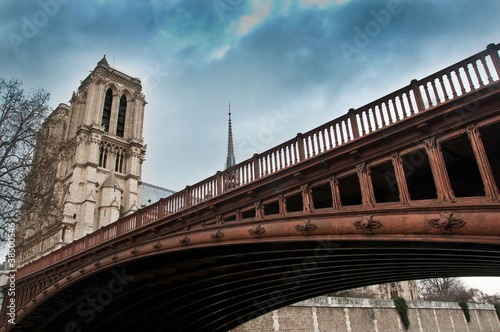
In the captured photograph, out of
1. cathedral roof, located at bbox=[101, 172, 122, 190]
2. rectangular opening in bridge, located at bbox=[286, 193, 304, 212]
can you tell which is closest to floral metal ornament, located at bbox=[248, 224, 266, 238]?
rectangular opening in bridge, located at bbox=[286, 193, 304, 212]

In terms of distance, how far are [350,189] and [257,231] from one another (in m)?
3.09

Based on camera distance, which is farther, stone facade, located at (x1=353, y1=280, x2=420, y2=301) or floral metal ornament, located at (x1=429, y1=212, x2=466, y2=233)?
stone facade, located at (x1=353, y1=280, x2=420, y2=301)

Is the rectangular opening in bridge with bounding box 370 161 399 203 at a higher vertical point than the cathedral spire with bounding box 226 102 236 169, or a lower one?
lower

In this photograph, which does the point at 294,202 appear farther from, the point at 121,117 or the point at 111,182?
the point at 121,117

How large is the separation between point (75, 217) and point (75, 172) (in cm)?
607

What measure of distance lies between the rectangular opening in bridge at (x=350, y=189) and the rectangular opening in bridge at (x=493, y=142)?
3170 mm

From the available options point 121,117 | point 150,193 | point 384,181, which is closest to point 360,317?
point 384,181

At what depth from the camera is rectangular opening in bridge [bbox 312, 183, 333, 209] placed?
11.9 meters

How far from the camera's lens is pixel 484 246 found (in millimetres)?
8375

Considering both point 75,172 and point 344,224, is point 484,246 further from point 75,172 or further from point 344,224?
point 75,172

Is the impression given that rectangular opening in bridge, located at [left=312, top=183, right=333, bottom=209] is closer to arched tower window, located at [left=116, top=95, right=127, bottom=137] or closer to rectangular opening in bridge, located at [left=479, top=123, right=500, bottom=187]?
rectangular opening in bridge, located at [left=479, top=123, right=500, bottom=187]

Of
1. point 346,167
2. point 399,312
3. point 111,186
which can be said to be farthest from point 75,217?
point 346,167

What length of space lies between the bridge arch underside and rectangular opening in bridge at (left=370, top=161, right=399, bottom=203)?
1.77m

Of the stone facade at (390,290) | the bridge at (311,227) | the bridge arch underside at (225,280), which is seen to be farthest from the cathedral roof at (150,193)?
the bridge at (311,227)
